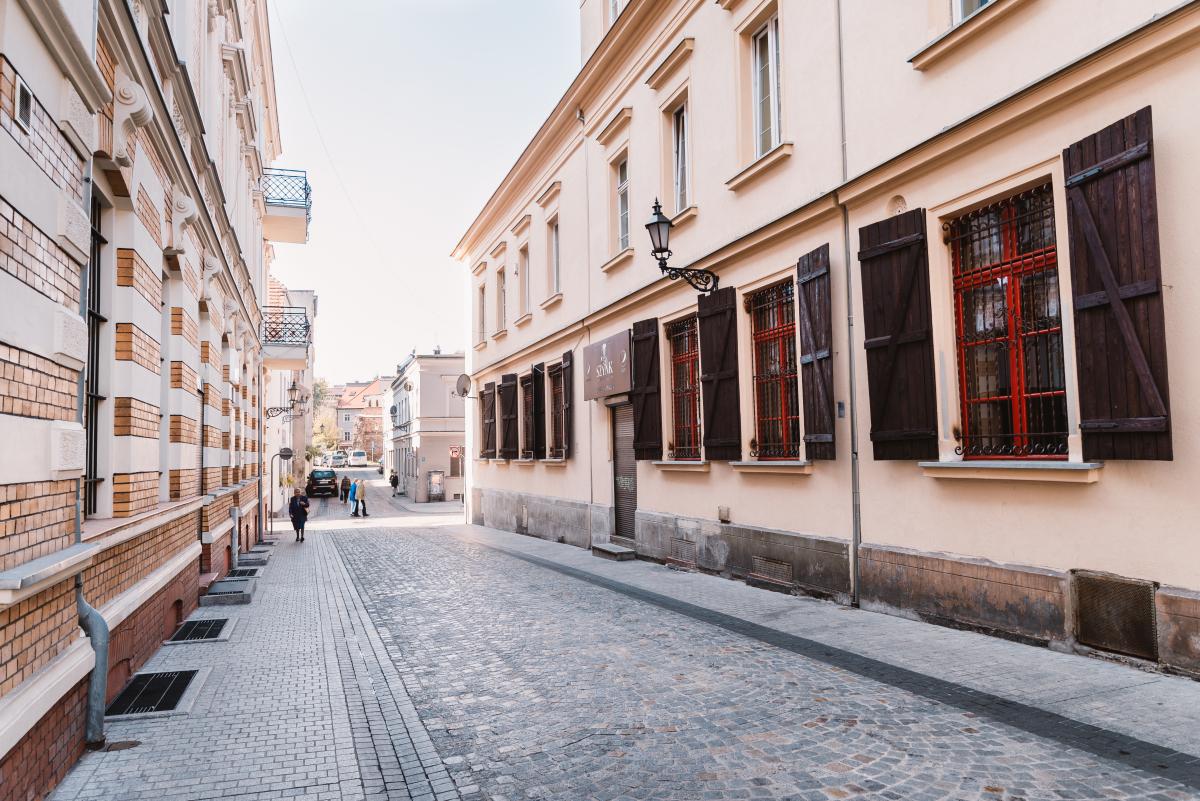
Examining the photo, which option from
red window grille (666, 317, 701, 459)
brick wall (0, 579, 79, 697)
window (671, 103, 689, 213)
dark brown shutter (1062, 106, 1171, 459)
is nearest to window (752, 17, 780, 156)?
window (671, 103, 689, 213)

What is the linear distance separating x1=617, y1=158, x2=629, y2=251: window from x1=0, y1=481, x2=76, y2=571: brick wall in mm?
11354

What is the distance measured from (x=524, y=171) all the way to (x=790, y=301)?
38.3 ft

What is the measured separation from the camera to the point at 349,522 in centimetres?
2805

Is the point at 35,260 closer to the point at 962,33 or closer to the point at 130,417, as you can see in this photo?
the point at 130,417

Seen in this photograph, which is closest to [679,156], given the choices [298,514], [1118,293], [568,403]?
[568,403]

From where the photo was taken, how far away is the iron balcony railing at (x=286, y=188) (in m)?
20.0

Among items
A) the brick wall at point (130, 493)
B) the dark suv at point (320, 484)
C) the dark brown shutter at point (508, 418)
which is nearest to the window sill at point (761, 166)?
the brick wall at point (130, 493)

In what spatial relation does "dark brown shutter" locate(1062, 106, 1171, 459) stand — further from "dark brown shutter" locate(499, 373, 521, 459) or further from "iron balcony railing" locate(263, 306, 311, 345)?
"iron balcony railing" locate(263, 306, 311, 345)

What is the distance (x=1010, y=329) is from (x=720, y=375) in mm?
4491

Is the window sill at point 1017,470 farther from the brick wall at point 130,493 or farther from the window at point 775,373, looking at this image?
the brick wall at point 130,493

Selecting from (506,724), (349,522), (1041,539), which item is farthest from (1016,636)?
(349,522)

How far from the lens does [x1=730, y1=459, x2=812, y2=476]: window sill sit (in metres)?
9.16

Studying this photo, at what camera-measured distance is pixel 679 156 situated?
12.9 m

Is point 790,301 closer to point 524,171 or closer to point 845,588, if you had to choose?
point 845,588
